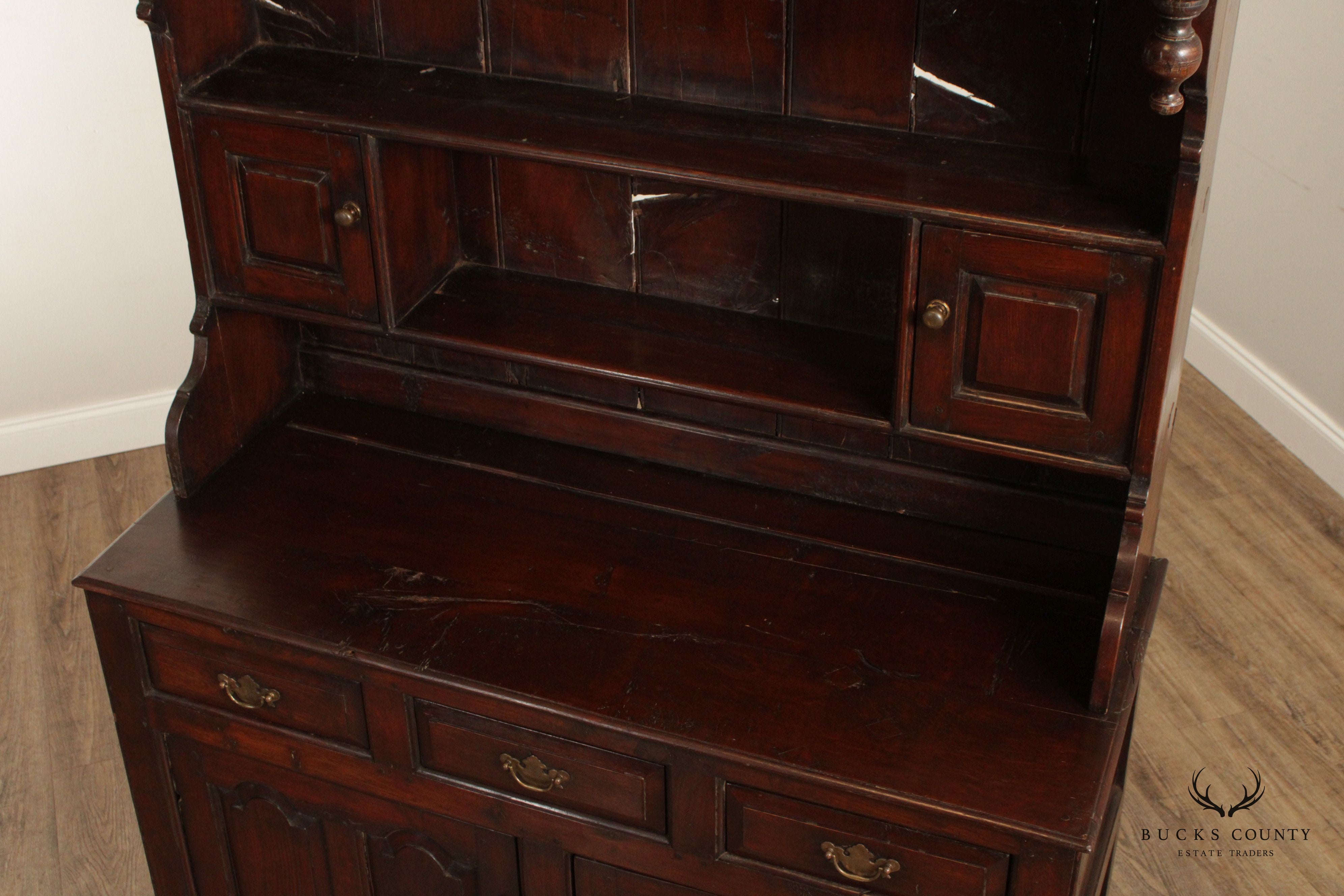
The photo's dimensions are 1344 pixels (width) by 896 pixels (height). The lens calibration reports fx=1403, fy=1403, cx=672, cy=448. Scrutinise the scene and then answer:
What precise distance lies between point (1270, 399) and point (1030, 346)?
250cm

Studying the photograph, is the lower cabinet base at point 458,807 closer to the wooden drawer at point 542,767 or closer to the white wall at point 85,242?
the wooden drawer at point 542,767

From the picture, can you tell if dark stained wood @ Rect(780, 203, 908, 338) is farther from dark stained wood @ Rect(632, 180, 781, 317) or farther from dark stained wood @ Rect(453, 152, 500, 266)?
dark stained wood @ Rect(453, 152, 500, 266)

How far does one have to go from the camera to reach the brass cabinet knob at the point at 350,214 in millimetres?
1922

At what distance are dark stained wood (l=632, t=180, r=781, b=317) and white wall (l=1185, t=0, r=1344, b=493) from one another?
2.15 m

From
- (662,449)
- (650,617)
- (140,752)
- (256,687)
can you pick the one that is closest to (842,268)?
(662,449)

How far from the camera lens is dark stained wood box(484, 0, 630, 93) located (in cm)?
192

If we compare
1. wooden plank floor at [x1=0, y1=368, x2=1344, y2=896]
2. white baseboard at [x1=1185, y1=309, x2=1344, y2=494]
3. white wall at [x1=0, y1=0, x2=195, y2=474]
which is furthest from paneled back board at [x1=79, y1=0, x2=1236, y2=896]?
white baseboard at [x1=1185, y1=309, x2=1344, y2=494]

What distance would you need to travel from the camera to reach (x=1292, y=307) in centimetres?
375

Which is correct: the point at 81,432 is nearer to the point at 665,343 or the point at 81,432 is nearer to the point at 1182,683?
the point at 665,343

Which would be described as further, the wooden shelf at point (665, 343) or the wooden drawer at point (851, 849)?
the wooden shelf at point (665, 343)

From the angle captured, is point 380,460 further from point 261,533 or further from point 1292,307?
point 1292,307

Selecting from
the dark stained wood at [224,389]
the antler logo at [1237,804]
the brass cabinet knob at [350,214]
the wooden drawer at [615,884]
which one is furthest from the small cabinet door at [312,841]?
the antler logo at [1237,804]

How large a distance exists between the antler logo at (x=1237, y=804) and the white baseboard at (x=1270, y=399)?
1152 mm

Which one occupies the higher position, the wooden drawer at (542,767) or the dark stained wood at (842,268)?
the dark stained wood at (842,268)
